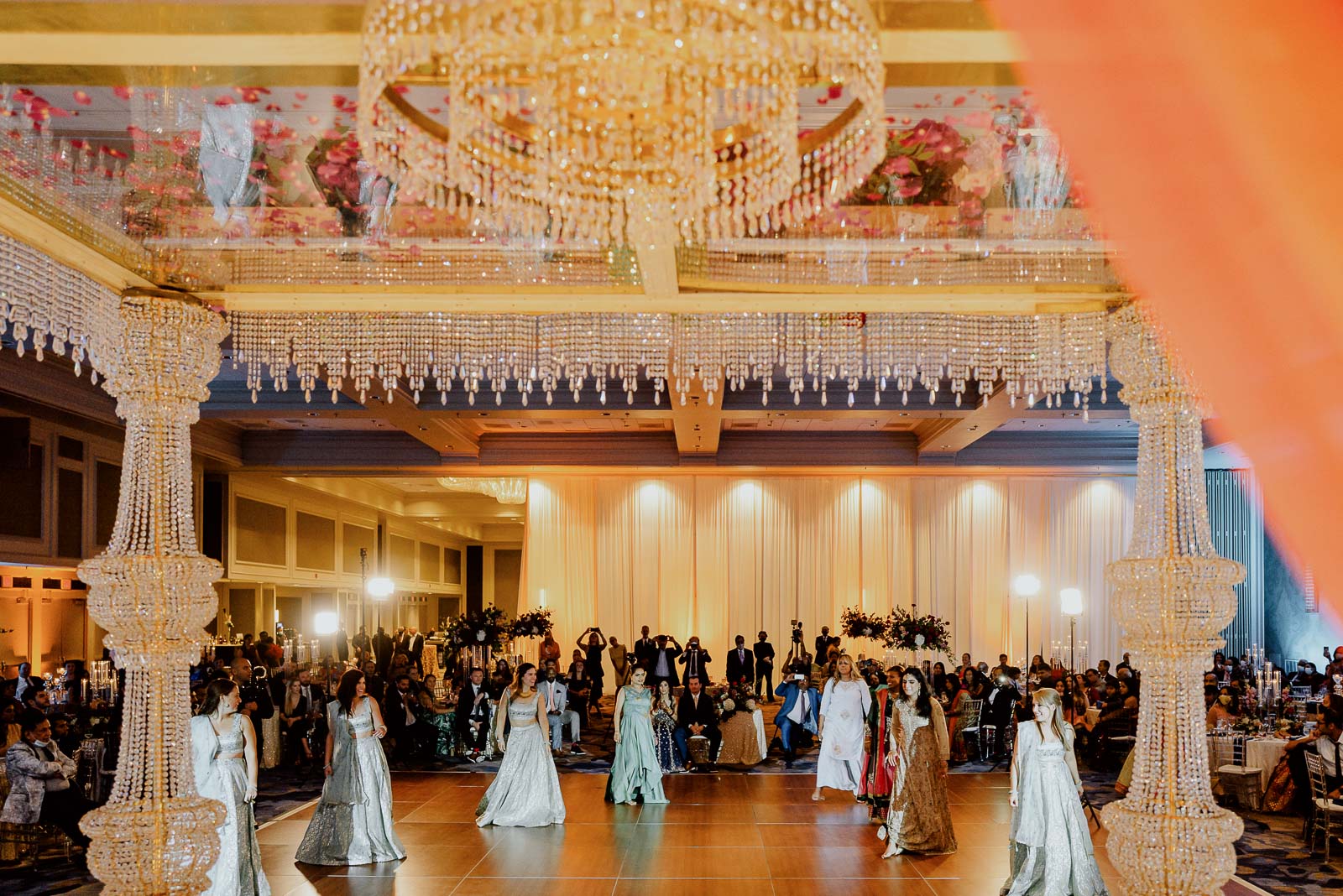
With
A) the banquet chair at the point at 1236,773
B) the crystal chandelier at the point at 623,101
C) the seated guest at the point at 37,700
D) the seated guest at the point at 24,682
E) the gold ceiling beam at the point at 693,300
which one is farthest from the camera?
the seated guest at the point at 24,682

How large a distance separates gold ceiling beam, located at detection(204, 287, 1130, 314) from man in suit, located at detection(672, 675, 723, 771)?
25.6 ft

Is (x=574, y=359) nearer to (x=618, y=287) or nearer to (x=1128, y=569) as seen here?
(x=618, y=287)

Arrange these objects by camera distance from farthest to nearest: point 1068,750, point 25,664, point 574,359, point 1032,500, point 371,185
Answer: point 1032,500, point 25,664, point 1068,750, point 574,359, point 371,185

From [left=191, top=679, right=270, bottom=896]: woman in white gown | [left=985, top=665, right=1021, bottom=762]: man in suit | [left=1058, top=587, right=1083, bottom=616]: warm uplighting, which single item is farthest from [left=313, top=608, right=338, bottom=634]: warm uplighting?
[left=1058, top=587, right=1083, bottom=616]: warm uplighting

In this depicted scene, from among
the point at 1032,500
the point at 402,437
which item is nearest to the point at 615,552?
the point at 402,437

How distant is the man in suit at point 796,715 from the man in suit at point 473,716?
141 inches

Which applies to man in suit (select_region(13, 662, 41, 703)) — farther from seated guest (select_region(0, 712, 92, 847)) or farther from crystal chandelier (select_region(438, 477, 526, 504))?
crystal chandelier (select_region(438, 477, 526, 504))

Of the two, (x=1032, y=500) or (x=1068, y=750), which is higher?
(x=1032, y=500)

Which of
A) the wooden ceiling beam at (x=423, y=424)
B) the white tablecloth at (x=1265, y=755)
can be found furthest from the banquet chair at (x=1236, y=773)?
the wooden ceiling beam at (x=423, y=424)

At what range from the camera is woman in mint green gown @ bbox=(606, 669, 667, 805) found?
1034cm

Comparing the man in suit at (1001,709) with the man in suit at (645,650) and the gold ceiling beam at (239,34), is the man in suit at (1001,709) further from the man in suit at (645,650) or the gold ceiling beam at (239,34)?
the gold ceiling beam at (239,34)

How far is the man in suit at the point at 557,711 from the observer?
524 inches

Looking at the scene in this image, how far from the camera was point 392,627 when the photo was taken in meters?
25.5

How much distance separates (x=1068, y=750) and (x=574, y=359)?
409cm
